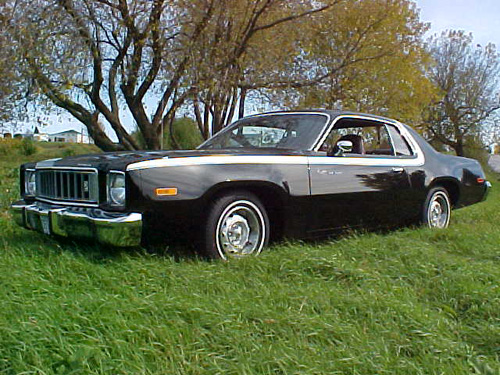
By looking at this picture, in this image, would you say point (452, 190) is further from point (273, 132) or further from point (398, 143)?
point (273, 132)

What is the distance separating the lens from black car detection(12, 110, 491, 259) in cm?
416

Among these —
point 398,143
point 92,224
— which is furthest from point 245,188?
point 398,143

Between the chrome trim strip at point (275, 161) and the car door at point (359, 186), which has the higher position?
the chrome trim strip at point (275, 161)

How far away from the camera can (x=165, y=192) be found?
4.18m

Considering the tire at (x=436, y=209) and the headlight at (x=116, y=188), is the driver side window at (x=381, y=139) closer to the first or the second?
the tire at (x=436, y=209)

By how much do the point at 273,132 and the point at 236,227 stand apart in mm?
1376

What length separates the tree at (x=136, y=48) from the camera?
1171cm

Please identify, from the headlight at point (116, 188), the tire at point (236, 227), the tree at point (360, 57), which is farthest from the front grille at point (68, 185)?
the tree at point (360, 57)

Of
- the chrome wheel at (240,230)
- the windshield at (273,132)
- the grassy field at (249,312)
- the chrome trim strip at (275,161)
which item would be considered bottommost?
the grassy field at (249,312)

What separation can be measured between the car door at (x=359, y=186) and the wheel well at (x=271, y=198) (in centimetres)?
31

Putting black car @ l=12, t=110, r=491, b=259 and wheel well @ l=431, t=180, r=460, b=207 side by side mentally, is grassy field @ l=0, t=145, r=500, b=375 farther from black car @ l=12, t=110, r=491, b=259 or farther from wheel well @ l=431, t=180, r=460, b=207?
wheel well @ l=431, t=180, r=460, b=207

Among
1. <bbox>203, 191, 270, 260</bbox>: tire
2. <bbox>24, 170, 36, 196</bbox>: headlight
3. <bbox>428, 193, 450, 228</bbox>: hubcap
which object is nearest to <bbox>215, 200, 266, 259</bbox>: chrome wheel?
<bbox>203, 191, 270, 260</bbox>: tire

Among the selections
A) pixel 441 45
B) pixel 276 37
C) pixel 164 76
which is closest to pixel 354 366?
pixel 164 76

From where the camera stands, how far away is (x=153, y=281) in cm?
380
